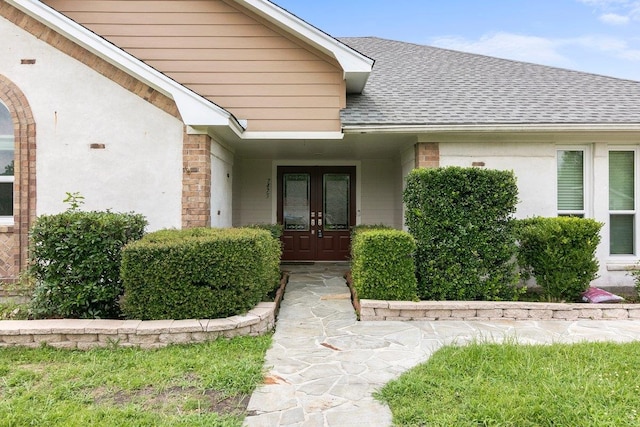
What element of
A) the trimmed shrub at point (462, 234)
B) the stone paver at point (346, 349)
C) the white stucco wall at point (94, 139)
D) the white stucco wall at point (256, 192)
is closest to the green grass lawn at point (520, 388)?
the stone paver at point (346, 349)

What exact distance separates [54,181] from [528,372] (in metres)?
7.22

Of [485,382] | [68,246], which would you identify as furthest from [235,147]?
[485,382]

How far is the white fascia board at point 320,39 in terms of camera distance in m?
7.07

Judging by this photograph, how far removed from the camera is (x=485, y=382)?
3.38 metres

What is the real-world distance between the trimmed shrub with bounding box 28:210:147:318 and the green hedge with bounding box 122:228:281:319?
0.45 metres

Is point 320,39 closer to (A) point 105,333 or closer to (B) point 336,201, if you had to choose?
(B) point 336,201

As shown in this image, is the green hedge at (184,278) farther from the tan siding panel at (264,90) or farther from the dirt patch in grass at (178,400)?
the tan siding panel at (264,90)

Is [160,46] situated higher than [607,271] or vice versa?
[160,46]

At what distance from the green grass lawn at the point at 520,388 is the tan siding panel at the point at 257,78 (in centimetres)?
550

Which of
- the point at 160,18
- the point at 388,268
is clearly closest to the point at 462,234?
the point at 388,268

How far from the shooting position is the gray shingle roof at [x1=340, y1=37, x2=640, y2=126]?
277 inches

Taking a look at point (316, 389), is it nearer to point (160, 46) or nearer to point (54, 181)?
point (54, 181)

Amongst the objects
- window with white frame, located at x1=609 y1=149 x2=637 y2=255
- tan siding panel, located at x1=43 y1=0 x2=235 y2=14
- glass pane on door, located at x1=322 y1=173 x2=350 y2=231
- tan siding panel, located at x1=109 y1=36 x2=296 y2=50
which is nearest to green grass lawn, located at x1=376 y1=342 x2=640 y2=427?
window with white frame, located at x1=609 y1=149 x2=637 y2=255

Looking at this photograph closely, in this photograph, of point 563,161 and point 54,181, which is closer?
point 54,181
